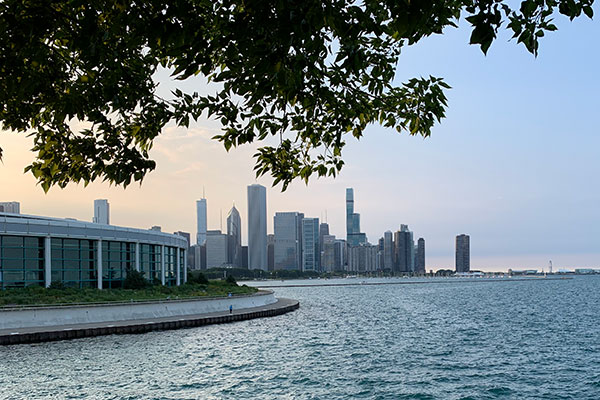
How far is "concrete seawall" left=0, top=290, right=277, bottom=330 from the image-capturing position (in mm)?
47369

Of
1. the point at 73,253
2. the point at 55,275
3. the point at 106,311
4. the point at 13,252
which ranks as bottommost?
the point at 106,311

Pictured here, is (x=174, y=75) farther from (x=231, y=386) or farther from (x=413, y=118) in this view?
(x=231, y=386)

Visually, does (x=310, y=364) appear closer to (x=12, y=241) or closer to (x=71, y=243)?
(x=12, y=241)

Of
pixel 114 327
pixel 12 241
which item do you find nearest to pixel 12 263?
pixel 12 241

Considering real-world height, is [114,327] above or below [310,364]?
above

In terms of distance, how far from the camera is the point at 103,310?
53.6m

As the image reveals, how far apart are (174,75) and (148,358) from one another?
33693 millimetres

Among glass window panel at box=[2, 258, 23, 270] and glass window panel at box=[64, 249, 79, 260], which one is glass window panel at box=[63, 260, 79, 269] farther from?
glass window panel at box=[2, 258, 23, 270]

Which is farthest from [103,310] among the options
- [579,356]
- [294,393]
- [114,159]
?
[114,159]

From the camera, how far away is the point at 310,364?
3812 centimetres

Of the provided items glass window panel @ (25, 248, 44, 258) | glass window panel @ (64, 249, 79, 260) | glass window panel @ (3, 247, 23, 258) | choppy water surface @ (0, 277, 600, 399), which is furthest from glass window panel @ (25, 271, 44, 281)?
choppy water surface @ (0, 277, 600, 399)

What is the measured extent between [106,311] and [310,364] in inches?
930

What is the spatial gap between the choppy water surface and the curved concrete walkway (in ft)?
5.14

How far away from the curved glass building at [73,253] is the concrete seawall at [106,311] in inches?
542
